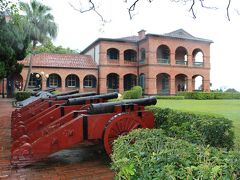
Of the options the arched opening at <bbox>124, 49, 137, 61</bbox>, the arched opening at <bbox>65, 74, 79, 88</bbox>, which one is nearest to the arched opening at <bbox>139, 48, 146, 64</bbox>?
the arched opening at <bbox>124, 49, 137, 61</bbox>

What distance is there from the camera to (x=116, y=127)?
14.0 feet

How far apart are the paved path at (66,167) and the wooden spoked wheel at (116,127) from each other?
335 millimetres

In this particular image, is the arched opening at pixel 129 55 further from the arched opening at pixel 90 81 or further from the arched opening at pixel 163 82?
the arched opening at pixel 90 81

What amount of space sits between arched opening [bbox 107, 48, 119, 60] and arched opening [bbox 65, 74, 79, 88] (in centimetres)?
462

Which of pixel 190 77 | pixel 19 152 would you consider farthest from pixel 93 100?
pixel 190 77

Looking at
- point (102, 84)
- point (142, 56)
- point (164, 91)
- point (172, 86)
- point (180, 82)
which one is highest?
point (142, 56)

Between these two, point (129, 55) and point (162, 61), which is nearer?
point (162, 61)

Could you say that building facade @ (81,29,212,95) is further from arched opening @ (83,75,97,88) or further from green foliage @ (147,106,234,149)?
green foliage @ (147,106,234,149)

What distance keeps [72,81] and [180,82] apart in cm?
1328

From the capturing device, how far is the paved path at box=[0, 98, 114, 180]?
354cm

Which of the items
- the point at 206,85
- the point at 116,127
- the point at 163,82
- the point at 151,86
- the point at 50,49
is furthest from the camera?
the point at 50,49

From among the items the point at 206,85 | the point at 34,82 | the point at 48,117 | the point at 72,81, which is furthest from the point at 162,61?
the point at 48,117

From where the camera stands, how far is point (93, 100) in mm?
6160

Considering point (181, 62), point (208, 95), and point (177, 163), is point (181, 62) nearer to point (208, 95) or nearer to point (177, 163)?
point (208, 95)
